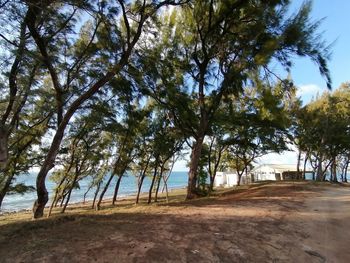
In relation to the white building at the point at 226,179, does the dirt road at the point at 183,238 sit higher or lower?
lower

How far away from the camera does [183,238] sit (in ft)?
21.3

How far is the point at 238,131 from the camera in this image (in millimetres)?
25094

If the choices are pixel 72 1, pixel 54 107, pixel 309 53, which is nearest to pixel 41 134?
pixel 54 107

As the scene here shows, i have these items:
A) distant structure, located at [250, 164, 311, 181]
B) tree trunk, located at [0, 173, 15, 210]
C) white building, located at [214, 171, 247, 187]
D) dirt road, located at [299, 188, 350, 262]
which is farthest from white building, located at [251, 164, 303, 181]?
dirt road, located at [299, 188, 350, 262]

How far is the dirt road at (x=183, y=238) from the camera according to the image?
5539 millimetres

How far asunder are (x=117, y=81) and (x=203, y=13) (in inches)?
187

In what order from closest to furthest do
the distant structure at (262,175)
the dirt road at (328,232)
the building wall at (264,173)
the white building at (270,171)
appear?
→ the dirt road at (328,232) < the distant structure at (262,175) < the white building at (270,171) < the building wall at (264,173)

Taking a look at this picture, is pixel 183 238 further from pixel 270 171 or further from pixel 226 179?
pixel 270 171

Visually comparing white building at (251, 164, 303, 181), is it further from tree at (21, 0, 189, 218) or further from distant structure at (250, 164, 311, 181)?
tree at (21, 0, 189, 218)

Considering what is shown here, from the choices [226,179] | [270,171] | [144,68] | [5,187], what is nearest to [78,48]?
[144,68]

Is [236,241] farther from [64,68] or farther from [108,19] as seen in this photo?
[64,68]

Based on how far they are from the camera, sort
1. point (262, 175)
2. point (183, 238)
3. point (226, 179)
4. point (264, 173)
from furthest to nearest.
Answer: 1. point (262, 175)
2. point (264, 173)
3. point (226, 179)
4. point (183, 238)

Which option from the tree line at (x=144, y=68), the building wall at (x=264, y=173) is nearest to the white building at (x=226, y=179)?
the building wall at (x=264, y=173)

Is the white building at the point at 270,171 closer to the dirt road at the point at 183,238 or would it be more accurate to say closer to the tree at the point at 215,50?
the tree at the point at 215,50
